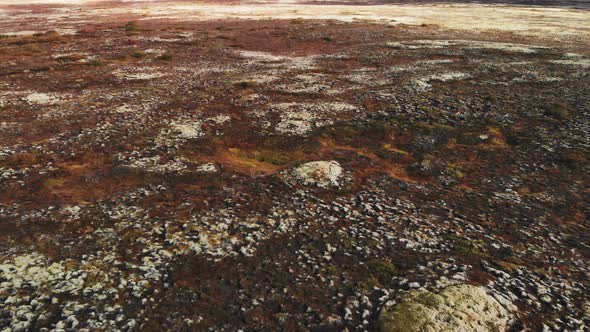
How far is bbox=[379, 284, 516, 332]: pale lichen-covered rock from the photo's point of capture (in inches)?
384

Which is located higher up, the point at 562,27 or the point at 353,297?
the point at 562,27

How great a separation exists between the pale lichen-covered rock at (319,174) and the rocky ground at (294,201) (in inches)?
4.7

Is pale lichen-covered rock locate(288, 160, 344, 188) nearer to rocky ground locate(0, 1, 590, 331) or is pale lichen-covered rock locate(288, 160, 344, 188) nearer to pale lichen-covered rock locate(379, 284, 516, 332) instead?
rocky ground locate(0, 1, 590, 331)

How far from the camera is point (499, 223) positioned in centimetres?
1420

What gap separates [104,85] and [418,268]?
88.7ft

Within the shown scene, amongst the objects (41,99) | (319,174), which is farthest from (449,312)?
(41,99)

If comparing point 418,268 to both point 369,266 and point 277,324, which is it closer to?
point 369,266

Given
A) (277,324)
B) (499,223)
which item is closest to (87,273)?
(277,324)

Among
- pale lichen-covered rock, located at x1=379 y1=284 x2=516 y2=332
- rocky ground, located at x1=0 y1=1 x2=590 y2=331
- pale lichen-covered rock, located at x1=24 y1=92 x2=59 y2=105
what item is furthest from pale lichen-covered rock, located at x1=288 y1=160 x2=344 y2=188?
pale lichen-covered rock, located at x1=24 y1=92 x2=59 y2=105

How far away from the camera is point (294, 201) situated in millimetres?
15289

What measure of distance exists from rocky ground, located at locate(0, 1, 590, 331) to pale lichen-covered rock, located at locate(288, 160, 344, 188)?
4.7 inches

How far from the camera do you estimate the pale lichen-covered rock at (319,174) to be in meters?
16.6

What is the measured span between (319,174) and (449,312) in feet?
26.9

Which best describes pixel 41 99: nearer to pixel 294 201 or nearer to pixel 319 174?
pixel 319 174
